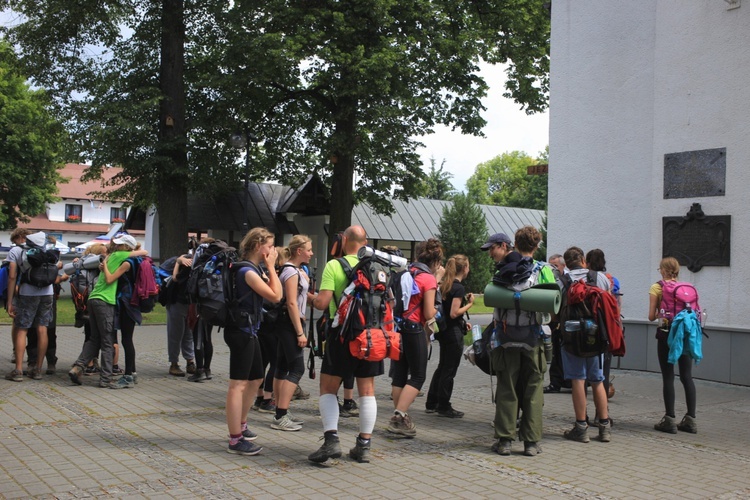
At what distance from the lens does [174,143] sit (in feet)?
70.6

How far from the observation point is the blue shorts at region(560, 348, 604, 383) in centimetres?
705

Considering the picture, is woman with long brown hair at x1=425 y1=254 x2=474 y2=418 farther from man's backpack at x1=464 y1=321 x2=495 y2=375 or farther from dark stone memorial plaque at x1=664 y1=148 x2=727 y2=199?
dark stone memorial plaque at x1=664 y1=148 x2=727 y2=199

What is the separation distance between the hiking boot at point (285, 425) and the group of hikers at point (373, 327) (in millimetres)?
11

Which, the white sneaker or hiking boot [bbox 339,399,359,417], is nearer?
the white sneaker

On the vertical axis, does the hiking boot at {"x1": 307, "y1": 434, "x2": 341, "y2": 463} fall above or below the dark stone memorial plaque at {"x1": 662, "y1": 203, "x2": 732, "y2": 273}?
below

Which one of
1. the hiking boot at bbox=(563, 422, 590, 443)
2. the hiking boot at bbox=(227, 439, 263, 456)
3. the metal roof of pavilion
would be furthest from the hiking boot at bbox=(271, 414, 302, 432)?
the metal roof of pavilion

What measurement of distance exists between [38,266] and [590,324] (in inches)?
261

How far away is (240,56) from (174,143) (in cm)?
316

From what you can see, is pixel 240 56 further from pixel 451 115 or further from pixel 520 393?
pixel 520 393

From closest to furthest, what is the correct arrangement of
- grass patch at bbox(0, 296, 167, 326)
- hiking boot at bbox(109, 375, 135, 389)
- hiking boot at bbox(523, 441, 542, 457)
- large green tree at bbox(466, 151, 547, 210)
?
1. hiking boot at bbox(523, 441, 542, 457)
2. hiking boot at bbox(109, 375, 135, 389)
3. grass patch at bbox(0, 296, 167, 326)
4. large green tree at bbox(466, 151, 547, 210)

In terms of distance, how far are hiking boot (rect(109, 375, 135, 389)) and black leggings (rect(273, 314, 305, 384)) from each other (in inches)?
104

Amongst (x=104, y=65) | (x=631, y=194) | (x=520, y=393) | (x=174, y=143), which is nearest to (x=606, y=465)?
(x=520, y=393)

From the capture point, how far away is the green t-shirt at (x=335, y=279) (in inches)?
243

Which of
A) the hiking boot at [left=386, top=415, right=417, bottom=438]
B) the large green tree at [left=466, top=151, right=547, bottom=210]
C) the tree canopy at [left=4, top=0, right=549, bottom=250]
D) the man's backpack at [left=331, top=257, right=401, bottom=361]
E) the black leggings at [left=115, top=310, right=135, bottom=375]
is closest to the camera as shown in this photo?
the man's backpack at [left=331, top=257, right=401, bottom=361]
